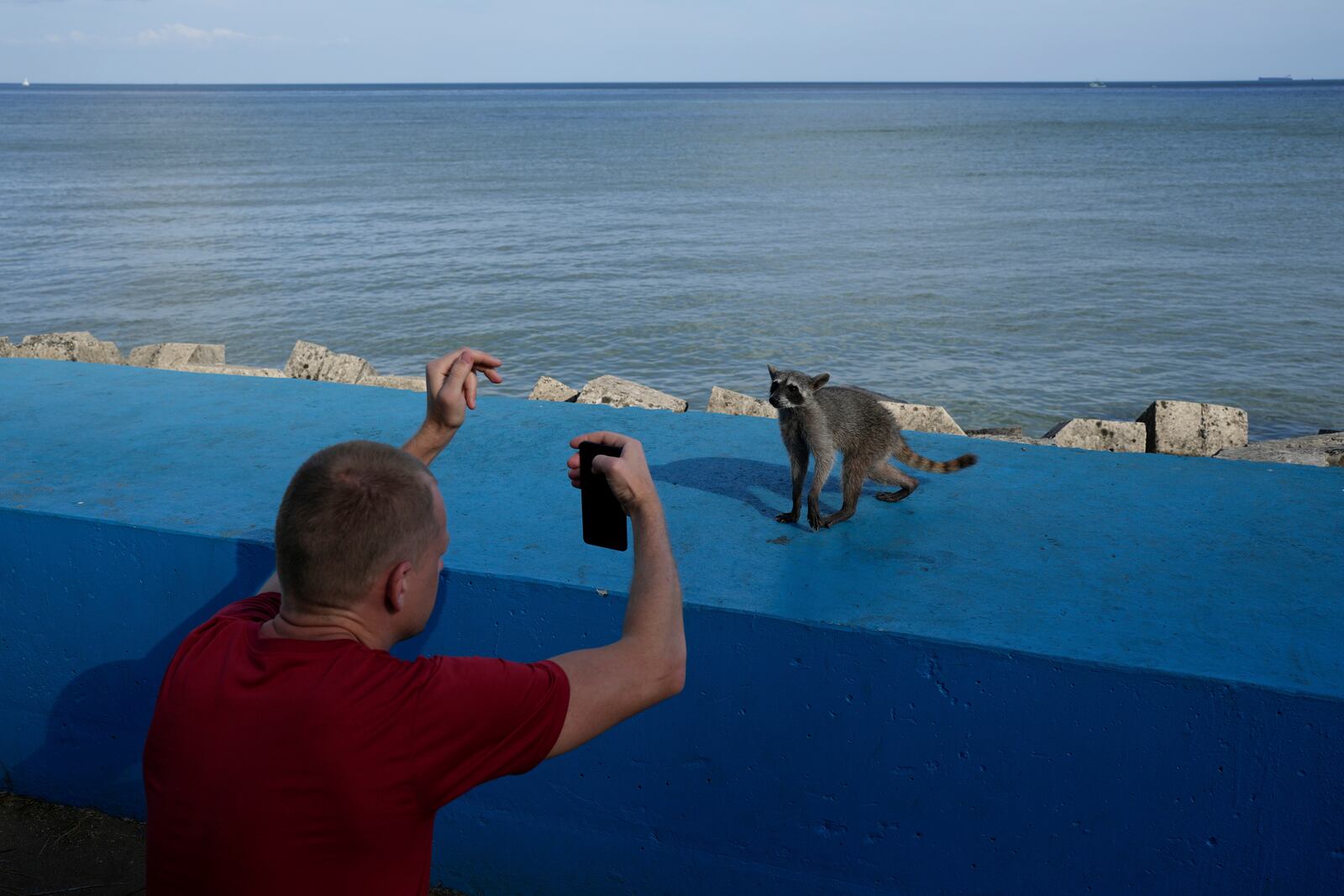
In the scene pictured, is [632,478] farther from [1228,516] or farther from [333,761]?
[1228,516]

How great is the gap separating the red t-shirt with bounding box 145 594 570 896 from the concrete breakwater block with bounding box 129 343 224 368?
9.30 metres

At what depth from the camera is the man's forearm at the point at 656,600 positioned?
5.97ft

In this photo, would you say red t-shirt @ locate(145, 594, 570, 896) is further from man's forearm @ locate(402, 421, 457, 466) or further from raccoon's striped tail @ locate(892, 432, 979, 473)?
raccoon's striped tail @ locate(892, 432, 979, 473)

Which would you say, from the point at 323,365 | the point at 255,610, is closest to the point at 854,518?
the point at 255,610

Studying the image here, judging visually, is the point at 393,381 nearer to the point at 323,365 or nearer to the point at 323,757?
the point at 323,365

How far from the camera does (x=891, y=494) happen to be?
3.79 meters

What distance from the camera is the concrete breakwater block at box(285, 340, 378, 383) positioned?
9719 millimetres

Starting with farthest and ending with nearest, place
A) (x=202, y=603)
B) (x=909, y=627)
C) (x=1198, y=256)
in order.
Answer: (x=1198, y=256), (x=202, y=603), (x=909, y=627)

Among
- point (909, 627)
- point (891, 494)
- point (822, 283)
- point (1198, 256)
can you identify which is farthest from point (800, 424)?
point (1198, 256)

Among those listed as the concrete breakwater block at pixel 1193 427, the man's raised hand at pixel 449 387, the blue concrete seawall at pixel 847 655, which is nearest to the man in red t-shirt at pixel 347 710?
the man's raised hand at pixel 449 387

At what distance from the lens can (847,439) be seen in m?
3.79

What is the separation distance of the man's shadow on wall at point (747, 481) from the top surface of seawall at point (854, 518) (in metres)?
0.01

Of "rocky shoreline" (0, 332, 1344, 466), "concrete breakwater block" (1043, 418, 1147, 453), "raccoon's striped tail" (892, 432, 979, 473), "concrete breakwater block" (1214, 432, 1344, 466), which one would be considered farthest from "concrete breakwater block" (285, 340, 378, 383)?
"concrete breakwater block" (1214, 432, 1344, 466)

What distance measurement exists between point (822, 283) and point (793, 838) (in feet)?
57.8
